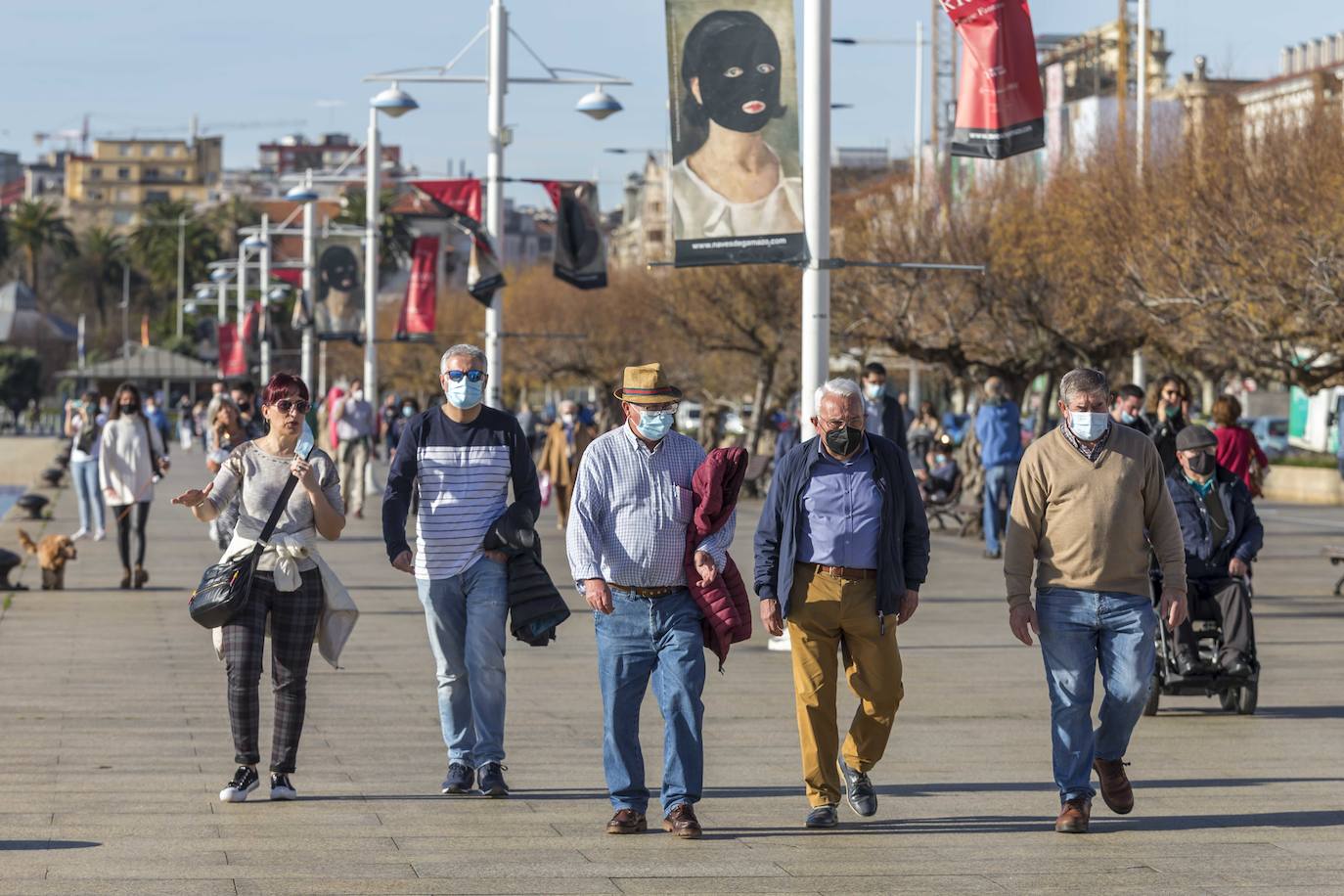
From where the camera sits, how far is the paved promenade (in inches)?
280

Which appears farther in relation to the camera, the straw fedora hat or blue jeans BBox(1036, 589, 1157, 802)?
blue jeans BBox(1036, 589, 1157, 802)

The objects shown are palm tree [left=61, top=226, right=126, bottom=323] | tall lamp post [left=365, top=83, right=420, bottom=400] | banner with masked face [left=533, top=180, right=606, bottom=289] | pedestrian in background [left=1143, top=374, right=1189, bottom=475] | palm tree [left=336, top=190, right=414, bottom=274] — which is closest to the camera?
pedestrian in background [left=1143, top=374, right=1189, bottom=475]

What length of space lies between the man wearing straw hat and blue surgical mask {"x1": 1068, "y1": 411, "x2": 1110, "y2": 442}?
1.29 m

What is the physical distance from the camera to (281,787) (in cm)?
850

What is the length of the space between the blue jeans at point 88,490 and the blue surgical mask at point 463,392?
16140 millimetres

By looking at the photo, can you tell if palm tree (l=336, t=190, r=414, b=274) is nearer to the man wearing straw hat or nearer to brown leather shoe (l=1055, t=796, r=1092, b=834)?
the man wearing straw hat

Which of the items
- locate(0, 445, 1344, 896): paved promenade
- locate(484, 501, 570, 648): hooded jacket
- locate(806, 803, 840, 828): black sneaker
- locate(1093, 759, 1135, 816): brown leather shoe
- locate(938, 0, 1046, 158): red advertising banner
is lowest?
locate(0, 445, 1344, 896): paved promenade

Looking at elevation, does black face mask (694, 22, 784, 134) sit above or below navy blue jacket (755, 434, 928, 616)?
above

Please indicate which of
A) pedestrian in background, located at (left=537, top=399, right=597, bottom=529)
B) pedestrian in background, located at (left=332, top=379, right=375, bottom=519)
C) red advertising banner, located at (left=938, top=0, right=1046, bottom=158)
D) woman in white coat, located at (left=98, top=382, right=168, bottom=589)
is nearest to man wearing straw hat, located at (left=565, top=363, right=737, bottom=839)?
red advertising banner, located at (left=938, top=0, right=1046, bottom=158)

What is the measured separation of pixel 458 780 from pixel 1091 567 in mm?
2519

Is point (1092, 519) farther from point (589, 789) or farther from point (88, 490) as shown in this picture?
point (88, 490)

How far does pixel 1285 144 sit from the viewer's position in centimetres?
3362

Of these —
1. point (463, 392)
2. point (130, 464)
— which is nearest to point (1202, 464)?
point (463, 392)

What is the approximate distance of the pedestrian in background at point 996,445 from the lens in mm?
21719
